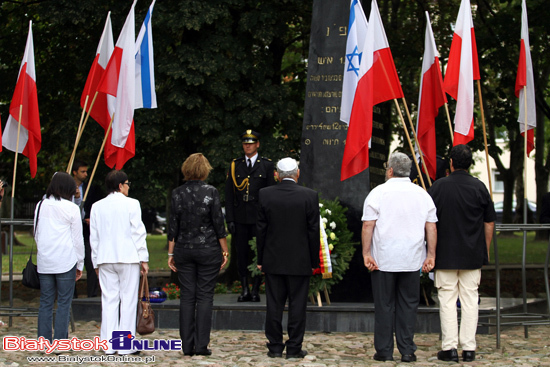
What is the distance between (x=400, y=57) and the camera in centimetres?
1474

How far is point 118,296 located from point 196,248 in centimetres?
87

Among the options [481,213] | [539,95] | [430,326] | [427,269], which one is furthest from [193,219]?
[539,95]

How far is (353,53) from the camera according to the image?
930 cm

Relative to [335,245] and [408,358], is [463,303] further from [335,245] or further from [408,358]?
[335,245]

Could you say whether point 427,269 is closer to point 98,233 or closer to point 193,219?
point 193,219

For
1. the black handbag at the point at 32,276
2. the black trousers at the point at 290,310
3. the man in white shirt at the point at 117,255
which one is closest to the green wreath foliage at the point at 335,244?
the black trousers at the point at 290,310

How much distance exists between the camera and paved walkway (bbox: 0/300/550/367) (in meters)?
7.10

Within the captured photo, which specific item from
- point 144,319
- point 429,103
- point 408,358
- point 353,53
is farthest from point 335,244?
point 144,319

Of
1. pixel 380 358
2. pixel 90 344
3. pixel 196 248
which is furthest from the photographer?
pixel 90 344

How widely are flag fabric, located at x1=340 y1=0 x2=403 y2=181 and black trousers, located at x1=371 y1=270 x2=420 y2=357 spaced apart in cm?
172

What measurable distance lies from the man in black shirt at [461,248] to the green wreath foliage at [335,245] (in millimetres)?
1789

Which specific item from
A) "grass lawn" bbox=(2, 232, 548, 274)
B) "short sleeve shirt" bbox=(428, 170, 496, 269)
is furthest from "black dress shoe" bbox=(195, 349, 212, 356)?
"grass lawn" bbox=(2, 232, 548, 274)

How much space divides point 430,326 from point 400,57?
7112mm

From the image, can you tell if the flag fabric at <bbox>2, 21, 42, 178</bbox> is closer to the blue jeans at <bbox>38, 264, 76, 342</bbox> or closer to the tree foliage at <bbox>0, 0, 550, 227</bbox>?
the blue jeans at <bbox>38, 264, 76, 342</bbox>
